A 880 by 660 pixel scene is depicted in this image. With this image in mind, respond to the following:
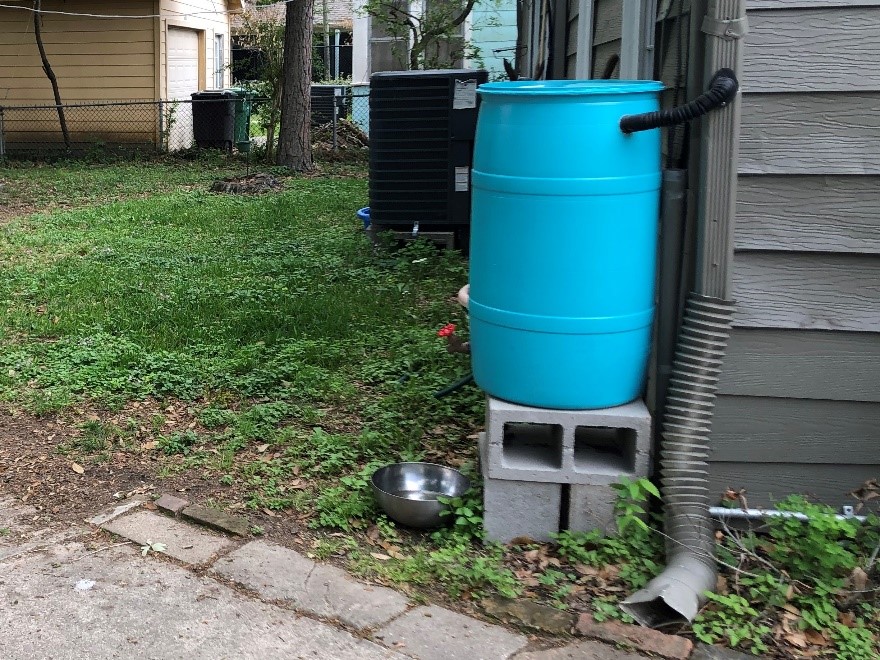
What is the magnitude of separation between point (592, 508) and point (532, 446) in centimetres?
30

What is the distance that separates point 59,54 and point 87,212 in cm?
822

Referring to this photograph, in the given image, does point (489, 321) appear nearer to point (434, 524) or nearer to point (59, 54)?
point (434, 524)

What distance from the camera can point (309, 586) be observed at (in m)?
2.83

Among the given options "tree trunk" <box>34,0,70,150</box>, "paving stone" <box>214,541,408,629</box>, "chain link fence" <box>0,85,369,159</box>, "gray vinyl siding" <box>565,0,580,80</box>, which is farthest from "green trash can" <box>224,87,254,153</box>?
"paving stone" <box>214,541,408,629</box>

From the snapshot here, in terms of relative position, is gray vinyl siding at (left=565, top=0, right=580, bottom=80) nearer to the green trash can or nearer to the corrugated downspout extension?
the corrugated downspout extension

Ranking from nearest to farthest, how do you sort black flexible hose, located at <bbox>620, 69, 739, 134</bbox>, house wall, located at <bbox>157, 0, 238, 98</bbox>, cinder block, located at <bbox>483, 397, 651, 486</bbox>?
black flexible hose, located at <bbox>620, 69, 739, 134</bbox>, cinder block, located at <bbox>483, 397, 651, 486</bbox>, house wall, located at <bbox>157, 0, 238, 98</bbox>

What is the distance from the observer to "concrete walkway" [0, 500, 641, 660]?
98.8 inches

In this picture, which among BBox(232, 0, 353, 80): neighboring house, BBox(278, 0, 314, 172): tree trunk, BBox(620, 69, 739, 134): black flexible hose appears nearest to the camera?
BBox(620, 69, 739, 134): black flexible hose

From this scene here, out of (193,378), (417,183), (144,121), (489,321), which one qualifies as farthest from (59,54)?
(489,321)

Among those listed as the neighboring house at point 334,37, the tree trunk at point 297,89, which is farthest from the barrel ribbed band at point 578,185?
the neighboring house at point 334,37

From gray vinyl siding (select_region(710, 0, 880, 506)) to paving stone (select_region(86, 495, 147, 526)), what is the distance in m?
1.99

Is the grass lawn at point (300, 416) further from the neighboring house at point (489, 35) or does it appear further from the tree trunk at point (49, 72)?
the tree trunk at point (49, 72)

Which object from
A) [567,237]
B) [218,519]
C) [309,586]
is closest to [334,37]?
[218,519]

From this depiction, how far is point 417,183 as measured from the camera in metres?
7.43
